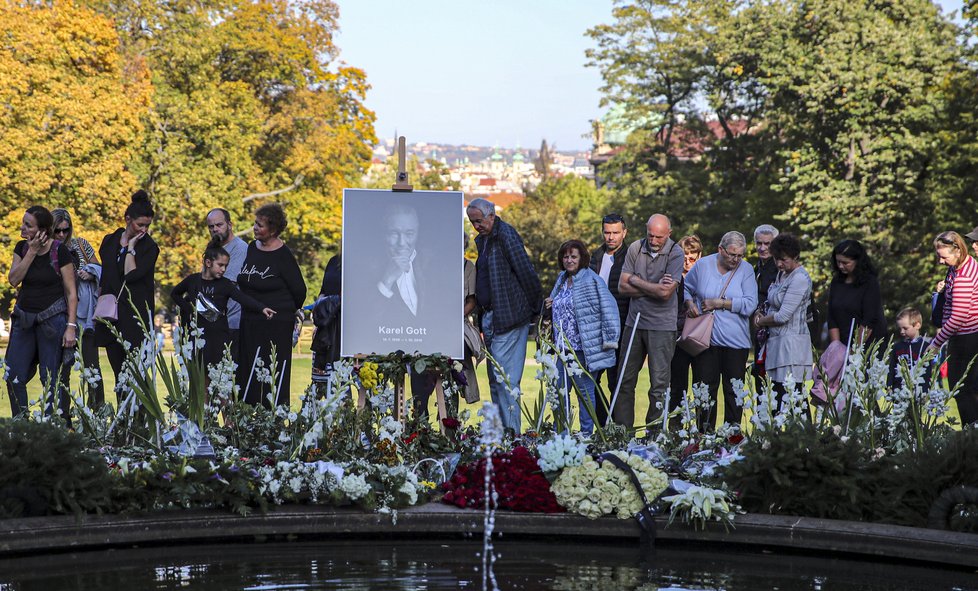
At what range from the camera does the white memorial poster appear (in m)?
8.52

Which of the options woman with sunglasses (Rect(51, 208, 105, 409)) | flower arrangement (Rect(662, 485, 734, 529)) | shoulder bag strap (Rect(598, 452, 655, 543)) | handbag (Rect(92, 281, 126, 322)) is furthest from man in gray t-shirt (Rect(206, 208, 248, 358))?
flower arrangement (Rect(662, 485, 734, 529))

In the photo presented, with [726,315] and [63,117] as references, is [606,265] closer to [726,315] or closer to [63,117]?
[726,315]

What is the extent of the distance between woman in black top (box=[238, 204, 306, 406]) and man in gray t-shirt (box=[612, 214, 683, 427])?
245cm

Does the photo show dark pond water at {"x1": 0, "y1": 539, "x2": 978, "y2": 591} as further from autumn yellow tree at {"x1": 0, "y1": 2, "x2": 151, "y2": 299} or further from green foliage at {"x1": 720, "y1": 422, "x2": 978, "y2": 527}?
autumn yellow tree at {"x1": 0, "y1": 2, "x2": 151, "y2": 299}

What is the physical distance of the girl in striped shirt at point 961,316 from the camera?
30.7ft

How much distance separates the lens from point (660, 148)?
41125 mm

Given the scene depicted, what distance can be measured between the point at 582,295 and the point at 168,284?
29057 millimetres

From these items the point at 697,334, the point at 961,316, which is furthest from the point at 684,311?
the point at 961,316

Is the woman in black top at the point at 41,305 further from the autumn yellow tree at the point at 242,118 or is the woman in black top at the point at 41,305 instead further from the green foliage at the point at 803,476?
the autumn yellow tree at the point at 242,118

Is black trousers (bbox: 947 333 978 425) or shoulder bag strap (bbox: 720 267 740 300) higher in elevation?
shoulder bag strap (bbox: 720 267 740 300)

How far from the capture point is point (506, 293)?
943cm

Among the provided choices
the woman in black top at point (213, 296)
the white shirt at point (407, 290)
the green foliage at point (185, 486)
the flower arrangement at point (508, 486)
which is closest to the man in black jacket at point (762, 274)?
the white shirt at point (407, 290)

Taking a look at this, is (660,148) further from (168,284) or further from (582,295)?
(582,295)

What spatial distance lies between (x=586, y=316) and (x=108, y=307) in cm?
364
